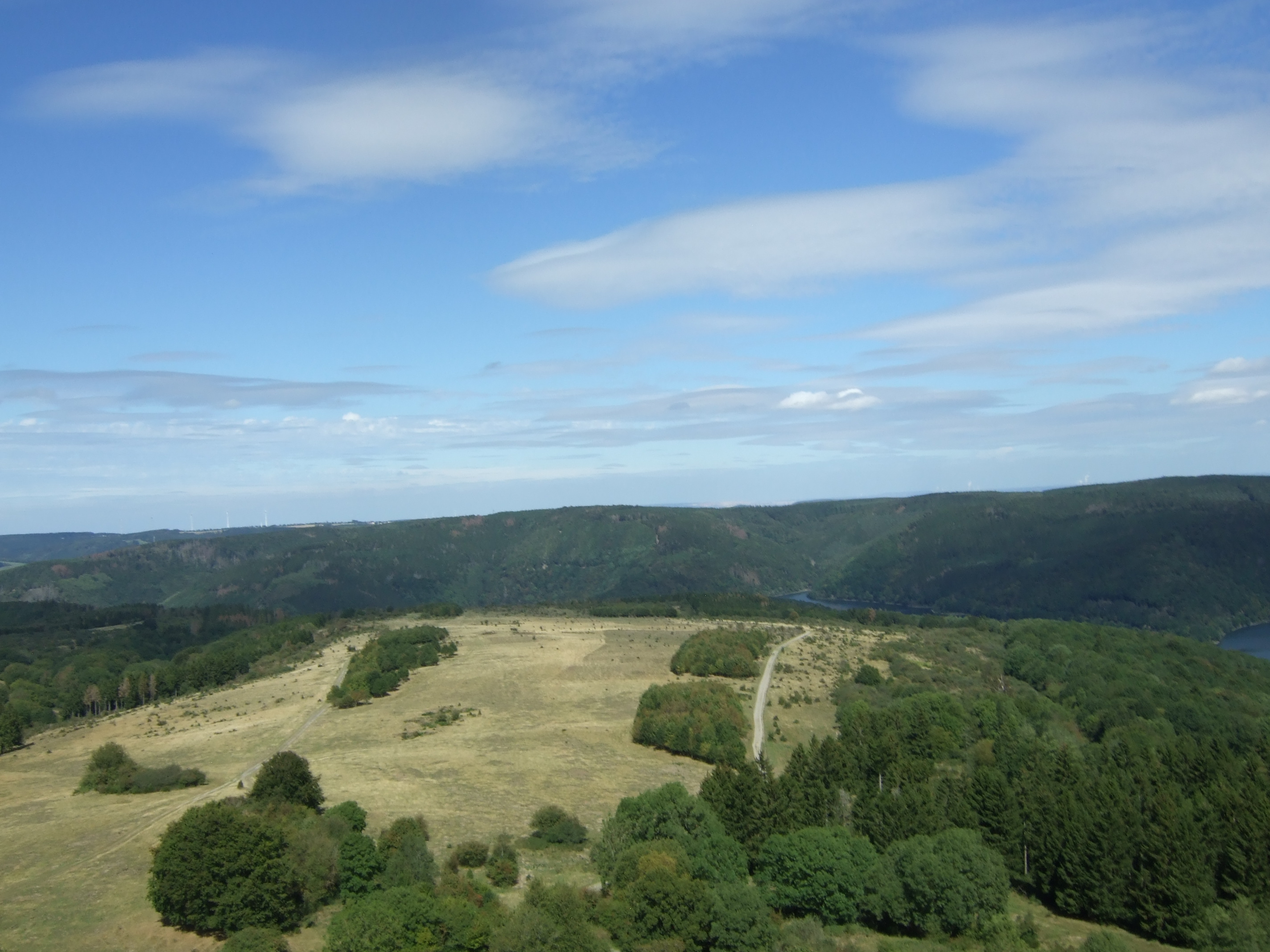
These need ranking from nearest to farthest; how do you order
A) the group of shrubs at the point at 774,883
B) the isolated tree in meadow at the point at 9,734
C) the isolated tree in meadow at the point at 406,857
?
1. the group of shrubs at the point at 774,883
2. the isolated tree in meadow at the point at 406,857
3. the isolated tree in meadow at the point at 9,734

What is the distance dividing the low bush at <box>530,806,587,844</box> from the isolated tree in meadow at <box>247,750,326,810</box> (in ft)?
44.2

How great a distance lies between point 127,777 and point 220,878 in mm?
29023

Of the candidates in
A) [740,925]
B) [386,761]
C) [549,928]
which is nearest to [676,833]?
[740,925]

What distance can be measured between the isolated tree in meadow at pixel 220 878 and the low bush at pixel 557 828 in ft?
50.9

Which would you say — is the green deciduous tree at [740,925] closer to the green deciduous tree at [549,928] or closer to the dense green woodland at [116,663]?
the green deciduous tree at [549,928]

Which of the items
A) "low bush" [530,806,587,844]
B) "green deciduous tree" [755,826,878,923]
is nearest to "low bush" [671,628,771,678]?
"low bush" [530,806,587,844]

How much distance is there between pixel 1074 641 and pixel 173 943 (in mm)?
130896

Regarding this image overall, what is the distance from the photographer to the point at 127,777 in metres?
64.9

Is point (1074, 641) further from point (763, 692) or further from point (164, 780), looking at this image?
point (164, 780)

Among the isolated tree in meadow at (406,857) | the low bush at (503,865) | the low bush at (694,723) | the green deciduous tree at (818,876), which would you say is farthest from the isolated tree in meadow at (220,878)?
the low bush at (694,723)

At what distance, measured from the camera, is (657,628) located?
148 metres

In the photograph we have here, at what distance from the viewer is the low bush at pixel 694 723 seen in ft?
242

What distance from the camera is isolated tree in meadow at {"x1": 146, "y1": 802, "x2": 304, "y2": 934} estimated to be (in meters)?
41.1

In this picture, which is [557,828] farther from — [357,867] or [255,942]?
[255,942]
